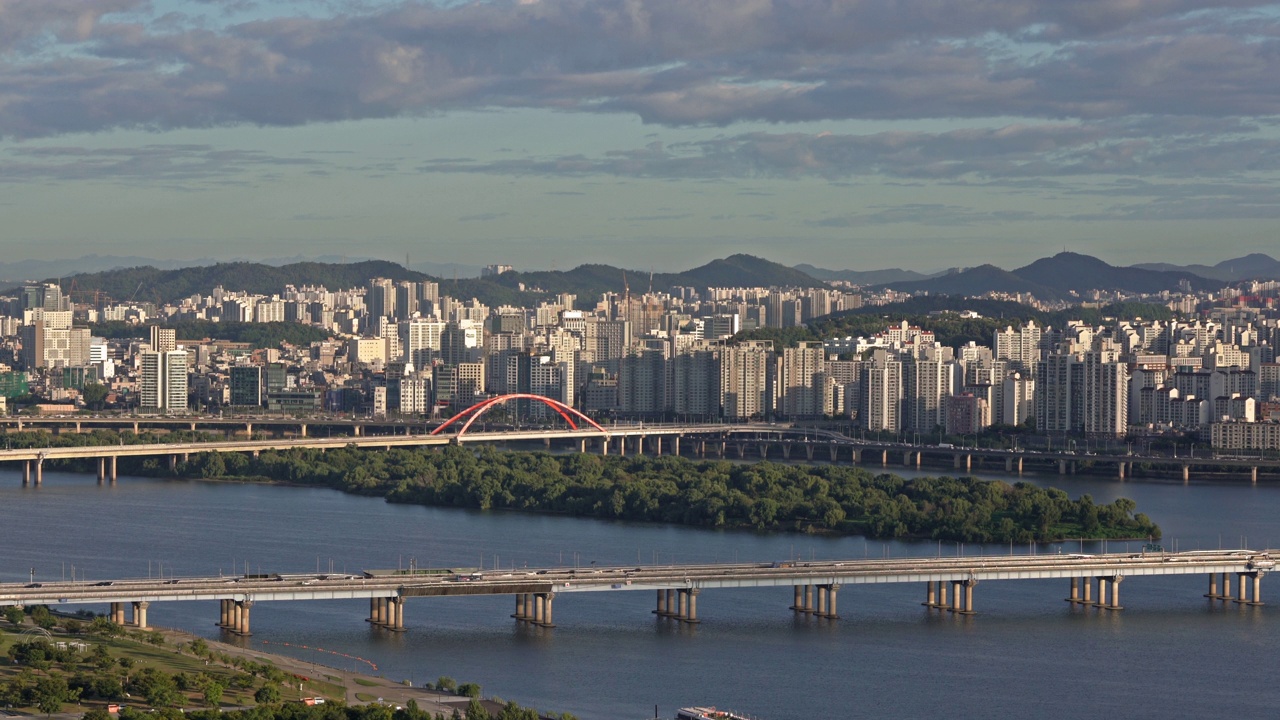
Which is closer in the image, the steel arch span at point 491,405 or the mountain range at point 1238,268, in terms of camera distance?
the steel arch span at point 491,405

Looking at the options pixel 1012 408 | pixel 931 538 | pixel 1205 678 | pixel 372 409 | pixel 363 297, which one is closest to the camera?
pixel 1205 678

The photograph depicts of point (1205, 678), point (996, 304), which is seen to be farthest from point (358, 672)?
point (996, 304)

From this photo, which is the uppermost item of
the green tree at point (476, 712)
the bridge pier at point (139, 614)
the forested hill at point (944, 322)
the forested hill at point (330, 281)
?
the forested hill at point (330, 281)

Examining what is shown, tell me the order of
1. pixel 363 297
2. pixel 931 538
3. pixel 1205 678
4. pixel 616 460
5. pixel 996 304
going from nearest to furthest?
1. pixel 1205 678
2. pixel 931 538
3. pixel 616 460
4. pixel 996 304
5. pixel 363 297

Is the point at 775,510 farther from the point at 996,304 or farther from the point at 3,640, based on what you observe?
the point at 996,304

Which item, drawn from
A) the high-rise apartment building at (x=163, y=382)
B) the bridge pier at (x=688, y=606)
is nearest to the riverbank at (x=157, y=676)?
the bridge pier at (x=688, y=606)

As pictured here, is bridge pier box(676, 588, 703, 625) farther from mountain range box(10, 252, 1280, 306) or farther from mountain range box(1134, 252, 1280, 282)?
mountain range box(1134, 252, 1280, 282)

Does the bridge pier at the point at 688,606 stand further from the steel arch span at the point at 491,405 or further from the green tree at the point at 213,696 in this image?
the steel arch span at the point at 491,405
